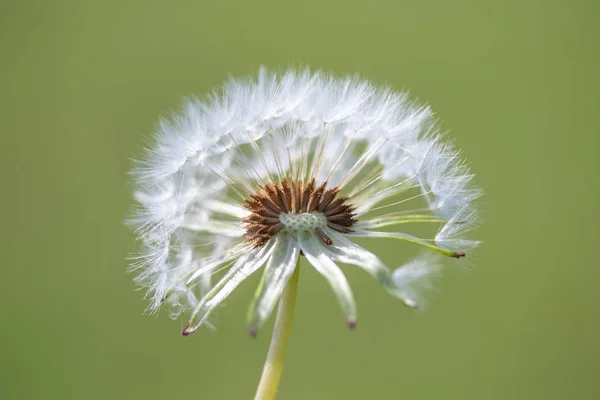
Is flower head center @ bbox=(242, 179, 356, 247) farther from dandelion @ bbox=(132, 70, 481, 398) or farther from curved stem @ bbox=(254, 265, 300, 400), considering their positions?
curved stem @ bbox=(254, 265, 300, 400)

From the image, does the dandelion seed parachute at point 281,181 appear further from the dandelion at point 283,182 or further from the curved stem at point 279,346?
the curved stem at point 279,346

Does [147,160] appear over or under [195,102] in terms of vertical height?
under

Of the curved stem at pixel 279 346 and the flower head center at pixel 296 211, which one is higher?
the flower head center at pixel 296 211

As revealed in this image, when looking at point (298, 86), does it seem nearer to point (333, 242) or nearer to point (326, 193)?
point (326, 193)

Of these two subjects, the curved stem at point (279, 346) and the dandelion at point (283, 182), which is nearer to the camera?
the curved stem at point (279, 346)

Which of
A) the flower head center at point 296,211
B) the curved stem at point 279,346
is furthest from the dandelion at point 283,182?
the curved stem at point 279,346

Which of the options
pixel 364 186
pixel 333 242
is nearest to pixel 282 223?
pixel 333 242

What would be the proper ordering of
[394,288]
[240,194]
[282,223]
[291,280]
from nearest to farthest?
[394,288] < [291,280] < [282,223] < [240,194]

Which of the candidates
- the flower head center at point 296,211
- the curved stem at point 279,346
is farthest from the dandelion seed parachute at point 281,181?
the curved stem at point 279,346
